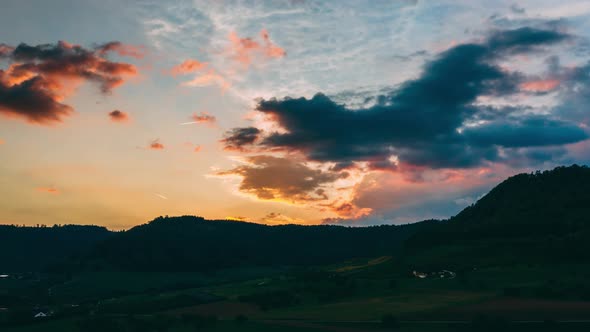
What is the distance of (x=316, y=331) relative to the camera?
98.7 metres

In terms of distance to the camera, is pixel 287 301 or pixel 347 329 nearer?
pixel 347 329

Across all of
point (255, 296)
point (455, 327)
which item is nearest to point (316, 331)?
point (455, 327)

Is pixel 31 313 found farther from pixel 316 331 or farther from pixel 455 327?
pixel 455 327

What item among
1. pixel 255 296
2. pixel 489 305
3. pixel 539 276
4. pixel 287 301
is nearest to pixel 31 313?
pixel 255 296

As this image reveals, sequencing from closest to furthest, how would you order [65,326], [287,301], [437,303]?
1. [437,303]
2. [65,326]
3. [287,301]

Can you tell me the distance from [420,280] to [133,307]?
3267 inches

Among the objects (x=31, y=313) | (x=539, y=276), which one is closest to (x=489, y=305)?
(x=539, y=276)

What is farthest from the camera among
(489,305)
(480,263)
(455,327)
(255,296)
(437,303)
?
(480,263)

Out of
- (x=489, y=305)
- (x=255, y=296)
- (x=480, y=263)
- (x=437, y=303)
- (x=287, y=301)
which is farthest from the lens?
(x=480, y=263)

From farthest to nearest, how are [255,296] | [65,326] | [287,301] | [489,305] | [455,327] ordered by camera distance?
[255,296], [287,301], [65,326], [489,305], [455,327]

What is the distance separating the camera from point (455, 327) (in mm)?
94500

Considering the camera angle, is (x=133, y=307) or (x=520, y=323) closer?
(x=520, y=323)

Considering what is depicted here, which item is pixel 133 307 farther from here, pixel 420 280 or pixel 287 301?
pixel 420 280

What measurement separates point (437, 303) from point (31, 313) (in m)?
110
